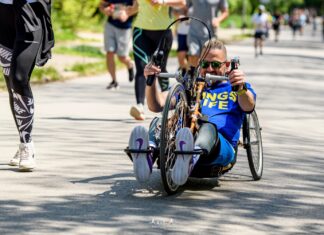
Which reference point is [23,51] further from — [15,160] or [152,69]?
[152,69]

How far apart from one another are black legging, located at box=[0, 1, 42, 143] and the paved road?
452 millimetres

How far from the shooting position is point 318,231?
5.75 metres

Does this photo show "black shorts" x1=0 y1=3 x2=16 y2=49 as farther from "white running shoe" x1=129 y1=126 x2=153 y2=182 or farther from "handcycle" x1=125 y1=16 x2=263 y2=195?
"white running shoe" x1=129 y1=126 x2=153 y2=182

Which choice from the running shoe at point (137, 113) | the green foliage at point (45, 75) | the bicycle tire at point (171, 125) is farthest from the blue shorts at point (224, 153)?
the green foliage at point (45, 75)

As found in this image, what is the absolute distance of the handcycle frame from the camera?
6.40 m

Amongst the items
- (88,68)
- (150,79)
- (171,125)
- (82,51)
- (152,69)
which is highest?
(152,69)

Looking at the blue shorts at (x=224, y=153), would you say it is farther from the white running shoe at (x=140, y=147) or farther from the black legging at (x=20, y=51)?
the black legging at (x=20, y=51)

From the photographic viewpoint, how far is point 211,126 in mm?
6863

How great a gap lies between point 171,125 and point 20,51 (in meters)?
1.54

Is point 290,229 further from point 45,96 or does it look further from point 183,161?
point 45,96

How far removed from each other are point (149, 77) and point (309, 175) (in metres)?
1.63

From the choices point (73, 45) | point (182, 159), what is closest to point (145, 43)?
point (182, 159)

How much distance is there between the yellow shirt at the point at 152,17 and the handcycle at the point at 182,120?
3880 millimetres

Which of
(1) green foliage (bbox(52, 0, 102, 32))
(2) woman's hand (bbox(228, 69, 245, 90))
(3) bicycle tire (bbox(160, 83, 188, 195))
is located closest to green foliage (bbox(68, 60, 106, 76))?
(1) green foliage (bbox(52, 0, 102, 32))
